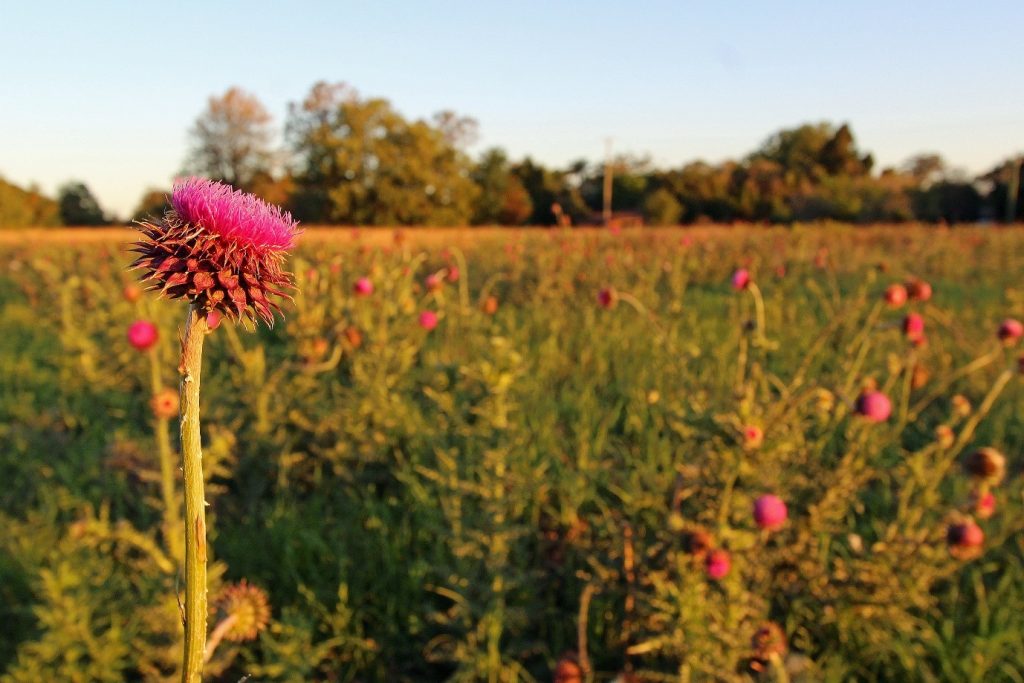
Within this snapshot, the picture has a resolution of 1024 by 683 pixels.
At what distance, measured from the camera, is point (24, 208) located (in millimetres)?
26656

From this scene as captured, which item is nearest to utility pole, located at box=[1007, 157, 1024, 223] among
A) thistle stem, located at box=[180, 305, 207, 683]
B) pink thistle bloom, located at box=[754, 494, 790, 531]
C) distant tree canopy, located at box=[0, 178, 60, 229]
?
pink thistle bloom, located at box=[754, 494, 790, 531]

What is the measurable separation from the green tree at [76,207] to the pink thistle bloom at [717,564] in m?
30.2

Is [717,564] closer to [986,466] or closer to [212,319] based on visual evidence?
[986,466]

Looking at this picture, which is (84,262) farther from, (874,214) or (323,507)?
(874,214)

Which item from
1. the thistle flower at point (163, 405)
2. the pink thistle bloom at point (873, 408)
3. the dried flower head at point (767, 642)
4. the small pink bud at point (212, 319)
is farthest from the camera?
the pink thistle bloom at point (873, 408)

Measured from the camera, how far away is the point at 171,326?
389 centimetres

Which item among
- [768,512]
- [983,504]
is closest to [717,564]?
[768,512]

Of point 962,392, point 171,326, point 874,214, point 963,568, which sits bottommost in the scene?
point 963,568

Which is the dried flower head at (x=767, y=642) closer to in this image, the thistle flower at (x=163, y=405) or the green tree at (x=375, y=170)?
the thistle flower at (x=163, y=405)

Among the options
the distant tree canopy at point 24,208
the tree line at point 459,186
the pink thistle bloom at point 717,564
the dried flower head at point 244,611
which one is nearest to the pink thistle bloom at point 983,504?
the pink thistle bloom at point 717,564

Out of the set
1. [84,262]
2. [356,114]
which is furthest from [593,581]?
[356,114]

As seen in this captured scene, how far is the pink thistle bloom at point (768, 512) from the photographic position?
1.63 meters

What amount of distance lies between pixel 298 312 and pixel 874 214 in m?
28.5

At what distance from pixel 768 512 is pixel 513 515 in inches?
29.4
